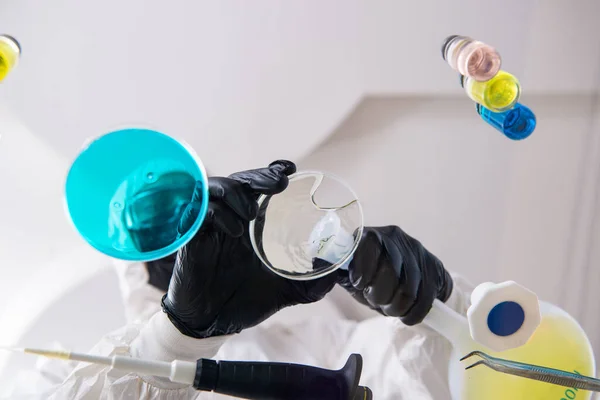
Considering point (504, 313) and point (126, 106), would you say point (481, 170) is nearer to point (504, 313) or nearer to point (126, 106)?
point (504, 313)

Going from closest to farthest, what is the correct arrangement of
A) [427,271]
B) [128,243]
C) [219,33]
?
1. [128,243]
2. [427,271]
3. [219,33]

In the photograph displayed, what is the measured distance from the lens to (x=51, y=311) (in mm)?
985

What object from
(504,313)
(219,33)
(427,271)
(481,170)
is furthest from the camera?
(481,170)

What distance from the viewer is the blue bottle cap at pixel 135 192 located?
441 millimetres

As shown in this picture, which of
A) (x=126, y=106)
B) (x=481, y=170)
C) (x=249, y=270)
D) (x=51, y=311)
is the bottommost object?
(x=51, y=311)

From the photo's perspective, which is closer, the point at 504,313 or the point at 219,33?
the point at 504,313

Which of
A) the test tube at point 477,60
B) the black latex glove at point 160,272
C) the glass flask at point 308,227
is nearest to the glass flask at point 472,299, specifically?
the glass flask at point 308,227

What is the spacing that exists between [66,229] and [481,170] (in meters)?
0.87

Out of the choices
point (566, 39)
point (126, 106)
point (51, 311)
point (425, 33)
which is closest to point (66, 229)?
point (51, 311)

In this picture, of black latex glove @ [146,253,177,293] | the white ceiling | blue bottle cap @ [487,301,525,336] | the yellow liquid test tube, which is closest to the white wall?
the white ceiling

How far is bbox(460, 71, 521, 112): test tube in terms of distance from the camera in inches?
23.7

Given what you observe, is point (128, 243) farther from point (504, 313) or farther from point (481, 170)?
point (481, 170)

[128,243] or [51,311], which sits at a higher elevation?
[128,243]

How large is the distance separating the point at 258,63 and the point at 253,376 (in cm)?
64
